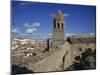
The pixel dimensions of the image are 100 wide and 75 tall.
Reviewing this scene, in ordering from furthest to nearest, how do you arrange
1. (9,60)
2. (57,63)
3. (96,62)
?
(96,62) < (57,63) < (9,60)

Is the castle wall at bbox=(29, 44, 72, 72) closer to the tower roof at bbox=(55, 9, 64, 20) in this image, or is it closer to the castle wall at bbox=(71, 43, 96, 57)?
the castle wall at bbox=(71, 43, 96, 57)

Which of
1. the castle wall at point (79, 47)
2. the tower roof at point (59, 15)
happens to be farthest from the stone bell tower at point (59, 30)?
the castle wall at point (79, 47)

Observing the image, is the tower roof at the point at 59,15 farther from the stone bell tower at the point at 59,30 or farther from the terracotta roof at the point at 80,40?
the terracotta roof at the point at 80,40

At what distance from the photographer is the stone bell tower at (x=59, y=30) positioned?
2.94 m

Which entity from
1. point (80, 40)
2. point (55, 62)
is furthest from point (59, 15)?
point (55, 62)

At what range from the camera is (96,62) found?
3146 millimetres

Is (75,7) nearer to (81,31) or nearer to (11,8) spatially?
(81,31)

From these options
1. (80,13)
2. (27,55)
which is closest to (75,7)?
(80,13)

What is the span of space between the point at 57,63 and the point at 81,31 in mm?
546

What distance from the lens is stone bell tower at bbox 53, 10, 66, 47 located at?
2.94 m

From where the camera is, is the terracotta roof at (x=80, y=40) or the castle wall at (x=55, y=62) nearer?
the castle wall at (x=55, y=62)

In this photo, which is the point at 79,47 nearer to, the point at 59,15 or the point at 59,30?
the point at 59,30

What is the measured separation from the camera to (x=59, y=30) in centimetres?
297

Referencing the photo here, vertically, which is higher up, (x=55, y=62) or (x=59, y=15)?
(x=59, y=15)
